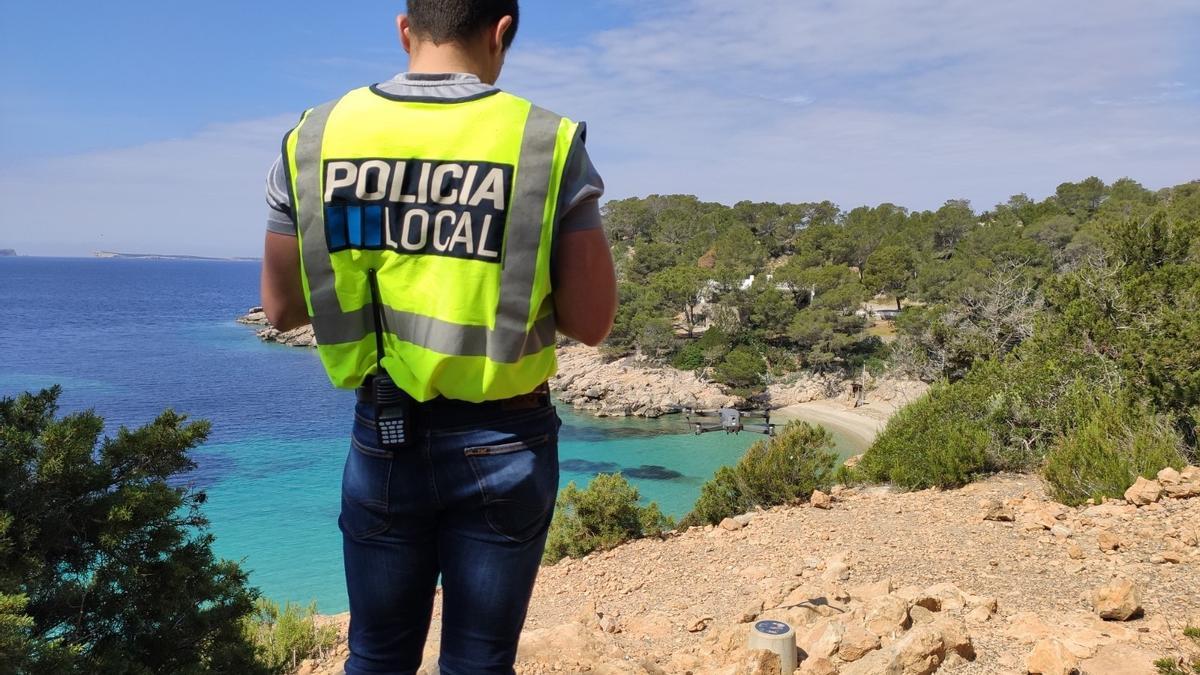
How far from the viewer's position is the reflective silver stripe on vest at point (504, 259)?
125 cm

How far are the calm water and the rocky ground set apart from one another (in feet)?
19.5

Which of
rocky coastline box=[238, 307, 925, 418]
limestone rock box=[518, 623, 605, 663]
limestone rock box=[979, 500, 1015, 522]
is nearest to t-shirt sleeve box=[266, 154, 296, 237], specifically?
limestone rock box=[518, 623, 605, 663]

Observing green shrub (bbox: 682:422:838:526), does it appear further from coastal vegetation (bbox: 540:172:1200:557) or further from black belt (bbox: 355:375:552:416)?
black belt (bbox: 355:375:552:416)

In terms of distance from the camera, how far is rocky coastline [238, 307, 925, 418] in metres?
32.7

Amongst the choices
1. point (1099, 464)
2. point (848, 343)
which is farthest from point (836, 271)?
point (1099, 464)

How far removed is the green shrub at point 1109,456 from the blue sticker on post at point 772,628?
4.34m

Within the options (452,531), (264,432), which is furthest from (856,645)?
(264,432)

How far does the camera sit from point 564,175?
1254 mm

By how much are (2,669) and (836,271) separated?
37594mm

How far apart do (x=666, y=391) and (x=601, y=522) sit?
972 inches

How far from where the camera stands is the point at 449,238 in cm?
127

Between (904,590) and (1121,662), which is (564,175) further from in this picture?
(904,590)

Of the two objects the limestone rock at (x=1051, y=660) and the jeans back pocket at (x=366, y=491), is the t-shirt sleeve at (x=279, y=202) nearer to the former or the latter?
the jeans back pocket at (x=366, y=491)

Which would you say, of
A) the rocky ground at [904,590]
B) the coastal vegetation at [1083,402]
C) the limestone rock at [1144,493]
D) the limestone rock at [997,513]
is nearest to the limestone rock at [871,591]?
the rocky ground at [904,590]
